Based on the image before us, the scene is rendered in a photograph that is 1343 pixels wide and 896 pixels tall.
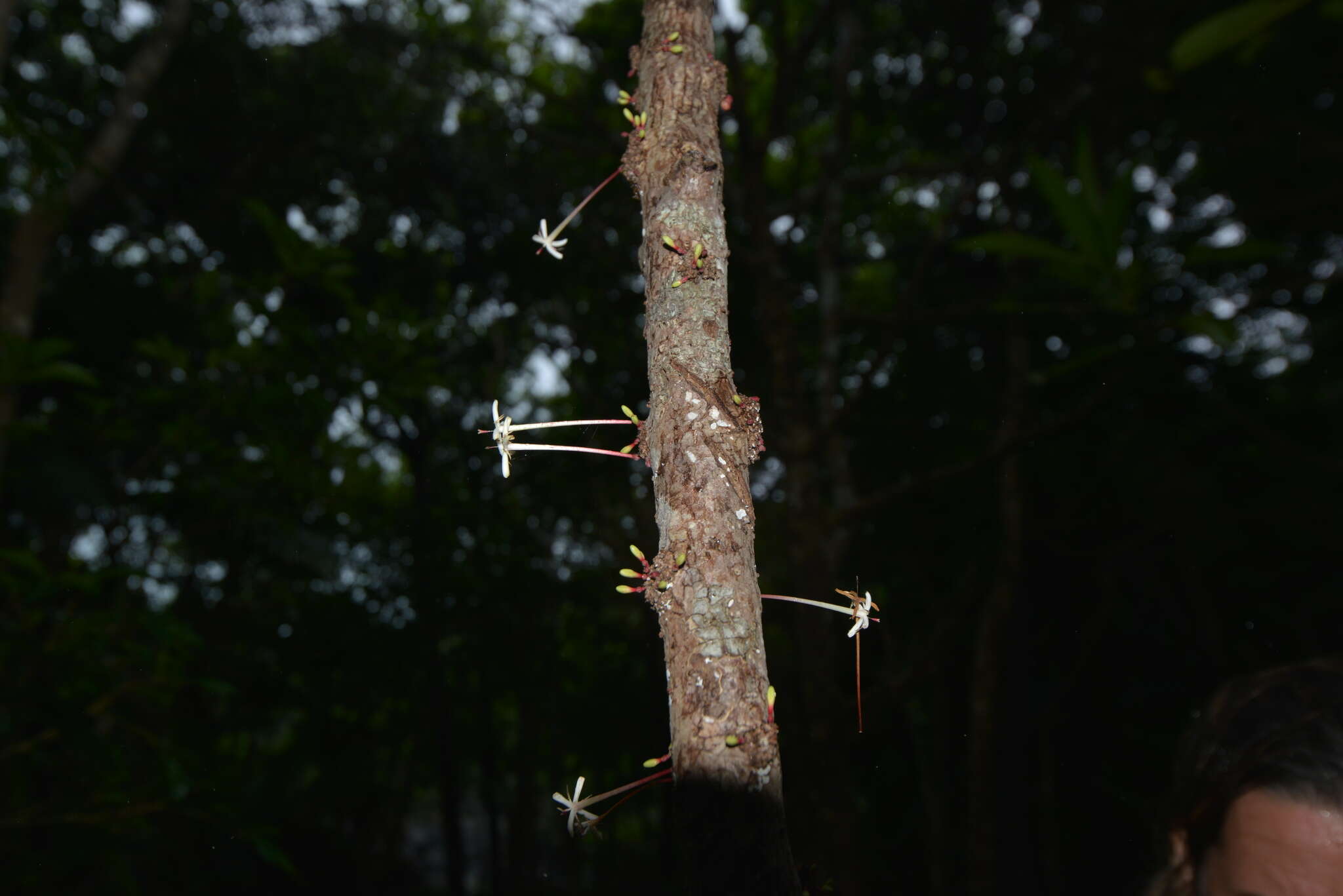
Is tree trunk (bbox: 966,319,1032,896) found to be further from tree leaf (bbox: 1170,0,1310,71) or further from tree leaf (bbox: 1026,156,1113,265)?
tree leaf (bbox: 1170,0,1310,71)

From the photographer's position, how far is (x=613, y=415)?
15.4ft

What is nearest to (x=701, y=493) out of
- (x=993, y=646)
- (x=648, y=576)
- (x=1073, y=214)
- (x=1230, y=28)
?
(x=648, y=576)

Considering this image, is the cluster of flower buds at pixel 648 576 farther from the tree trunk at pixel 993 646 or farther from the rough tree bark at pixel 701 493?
the tree trunk at pixel 993 646

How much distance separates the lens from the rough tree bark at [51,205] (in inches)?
125

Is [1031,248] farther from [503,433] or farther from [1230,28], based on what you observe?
[503,433]

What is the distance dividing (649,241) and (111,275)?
5587mm

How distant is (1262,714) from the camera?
1598mm

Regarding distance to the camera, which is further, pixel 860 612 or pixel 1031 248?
pixel 1031 248

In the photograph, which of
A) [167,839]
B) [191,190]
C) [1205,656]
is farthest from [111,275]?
[1205,656]

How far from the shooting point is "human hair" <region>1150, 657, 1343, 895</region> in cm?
143

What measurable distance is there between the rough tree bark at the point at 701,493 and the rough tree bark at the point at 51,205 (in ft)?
9.65

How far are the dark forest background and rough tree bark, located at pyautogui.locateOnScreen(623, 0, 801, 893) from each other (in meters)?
1.79

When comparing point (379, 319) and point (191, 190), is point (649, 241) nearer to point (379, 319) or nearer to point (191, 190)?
point (379, 319)

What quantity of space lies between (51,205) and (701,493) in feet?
13.4
